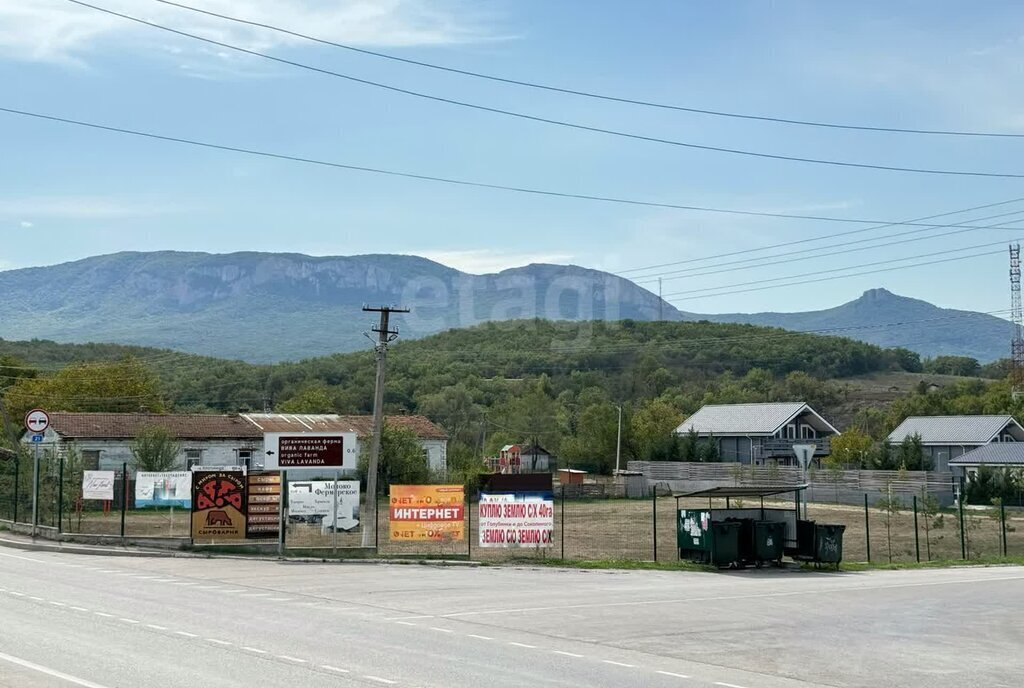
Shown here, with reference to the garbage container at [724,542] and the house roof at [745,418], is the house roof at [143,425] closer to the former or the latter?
the garbage container at [724,542]

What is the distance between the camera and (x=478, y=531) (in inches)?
1373

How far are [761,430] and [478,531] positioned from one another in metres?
69.6

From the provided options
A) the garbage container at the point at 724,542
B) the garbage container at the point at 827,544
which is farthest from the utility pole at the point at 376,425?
the garbage container at the point at 827,544

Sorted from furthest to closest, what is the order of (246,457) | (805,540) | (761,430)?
(761,430) < (246,457) < (805,540)

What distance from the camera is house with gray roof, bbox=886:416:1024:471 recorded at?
88812mm

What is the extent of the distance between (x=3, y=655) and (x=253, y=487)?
1913 centimetres

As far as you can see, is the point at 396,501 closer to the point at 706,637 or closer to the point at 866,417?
the point at 706,637

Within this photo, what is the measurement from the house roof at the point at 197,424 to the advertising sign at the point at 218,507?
112 feet

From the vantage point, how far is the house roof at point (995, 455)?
3034 inches

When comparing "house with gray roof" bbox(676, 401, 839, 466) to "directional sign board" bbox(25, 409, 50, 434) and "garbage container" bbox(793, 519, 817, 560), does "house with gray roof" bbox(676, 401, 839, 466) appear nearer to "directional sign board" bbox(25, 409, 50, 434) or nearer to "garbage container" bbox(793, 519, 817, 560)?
"garbage container" bbox(793, 519, 817, 560)

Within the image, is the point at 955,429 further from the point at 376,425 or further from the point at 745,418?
the point at 376,425

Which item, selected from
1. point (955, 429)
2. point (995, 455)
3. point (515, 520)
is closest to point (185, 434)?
point (515, 520)

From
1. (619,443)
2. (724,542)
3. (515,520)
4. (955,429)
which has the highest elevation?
(955,429)

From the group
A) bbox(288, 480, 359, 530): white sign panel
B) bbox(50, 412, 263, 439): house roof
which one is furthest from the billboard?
bbox(50, 412, 263, 439): house roof
